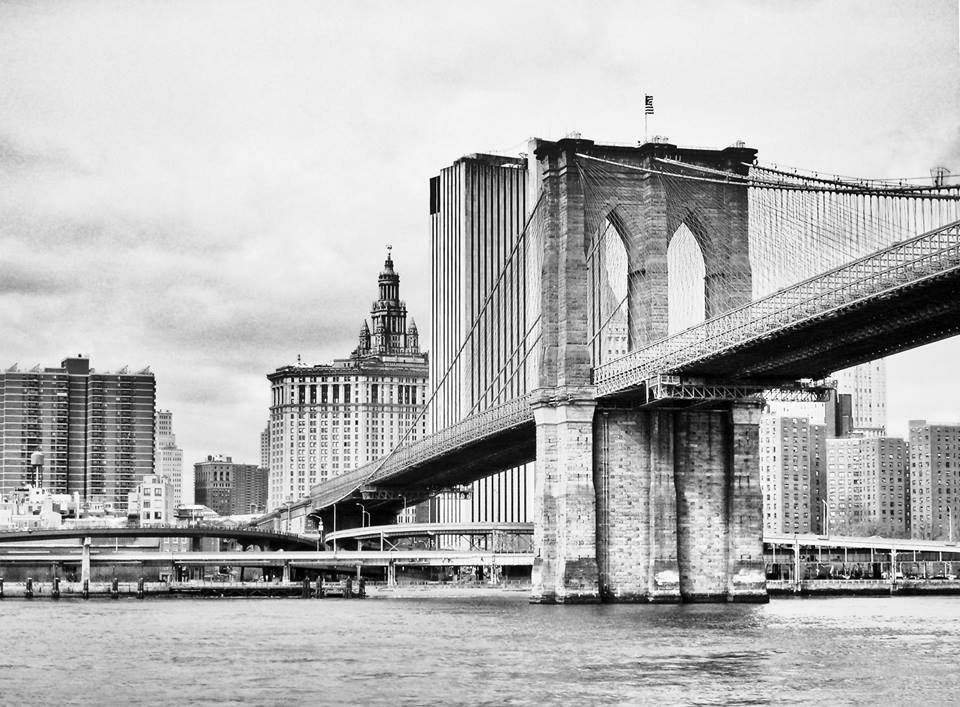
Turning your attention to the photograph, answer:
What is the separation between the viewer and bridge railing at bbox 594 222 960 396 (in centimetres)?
5884

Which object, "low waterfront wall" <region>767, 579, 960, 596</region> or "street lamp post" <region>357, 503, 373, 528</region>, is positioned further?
"street lamp post" <region>357, 503, 373, 528</region>

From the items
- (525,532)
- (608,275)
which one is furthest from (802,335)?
(525,532)

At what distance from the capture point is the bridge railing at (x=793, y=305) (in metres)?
58.8

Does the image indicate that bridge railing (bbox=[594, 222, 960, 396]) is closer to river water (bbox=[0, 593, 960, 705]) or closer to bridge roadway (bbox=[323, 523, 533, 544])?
river water (bbox=[0, 593, 960, 705])

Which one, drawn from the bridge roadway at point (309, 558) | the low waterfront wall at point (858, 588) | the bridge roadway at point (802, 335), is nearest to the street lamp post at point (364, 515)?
the bridge roadway at point (309, 558)

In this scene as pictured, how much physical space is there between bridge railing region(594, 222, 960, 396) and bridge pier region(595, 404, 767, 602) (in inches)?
144

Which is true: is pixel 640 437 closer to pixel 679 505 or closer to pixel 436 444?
pixel 679 505

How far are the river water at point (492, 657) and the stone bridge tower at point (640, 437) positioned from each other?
9.80ft

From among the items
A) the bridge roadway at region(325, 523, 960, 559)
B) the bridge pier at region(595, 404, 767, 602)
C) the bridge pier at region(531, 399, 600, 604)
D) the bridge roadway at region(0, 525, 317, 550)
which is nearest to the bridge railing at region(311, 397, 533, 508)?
the bridge roadway at region(325, 523, 960, 559)

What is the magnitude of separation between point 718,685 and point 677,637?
14992 mm

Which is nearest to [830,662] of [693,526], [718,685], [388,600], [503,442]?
[718,685]

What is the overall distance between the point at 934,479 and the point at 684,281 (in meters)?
115

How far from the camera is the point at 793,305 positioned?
217 ft

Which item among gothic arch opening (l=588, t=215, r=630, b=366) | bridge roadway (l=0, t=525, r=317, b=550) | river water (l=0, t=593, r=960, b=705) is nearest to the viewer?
river water (l=0, t=593, r=960, b=705)
